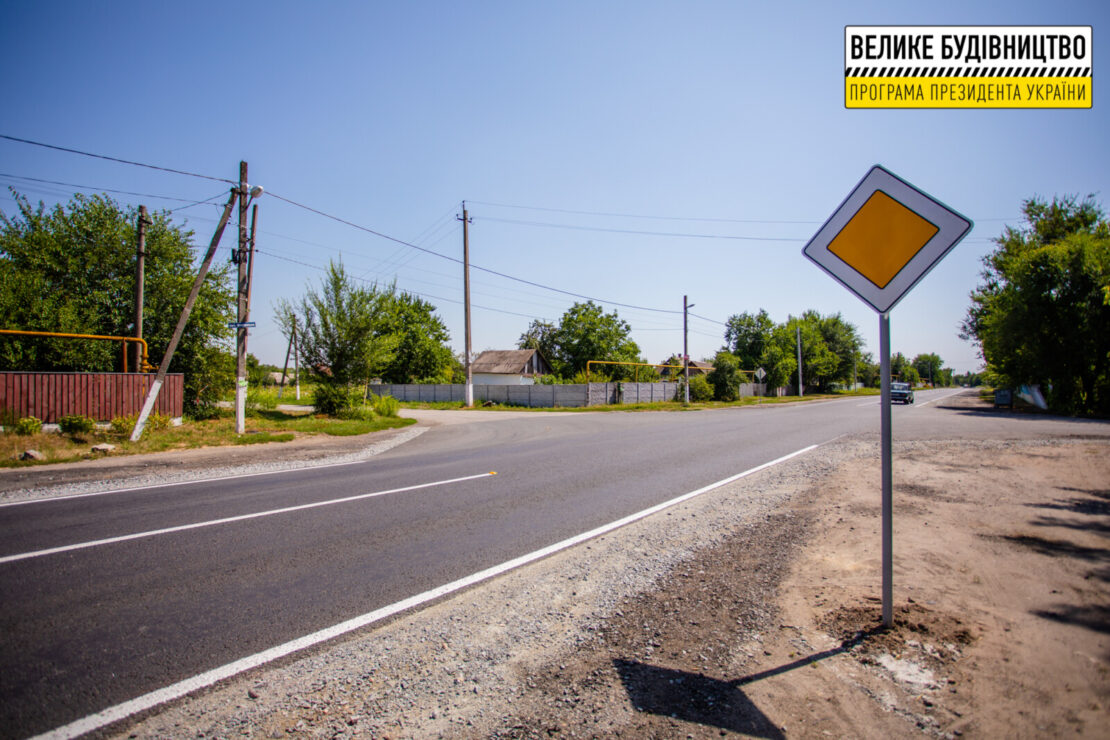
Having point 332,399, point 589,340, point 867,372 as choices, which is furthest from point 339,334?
point 867,372

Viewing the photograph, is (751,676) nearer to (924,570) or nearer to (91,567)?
(924,570)

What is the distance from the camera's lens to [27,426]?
12008 millimetres

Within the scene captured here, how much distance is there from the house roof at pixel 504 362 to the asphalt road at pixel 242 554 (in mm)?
49778

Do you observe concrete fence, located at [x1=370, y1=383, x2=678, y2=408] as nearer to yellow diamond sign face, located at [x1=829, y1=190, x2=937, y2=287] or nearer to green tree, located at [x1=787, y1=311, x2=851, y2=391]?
green tree, located at [x1=787, y1=311, x2=851, y2=391]

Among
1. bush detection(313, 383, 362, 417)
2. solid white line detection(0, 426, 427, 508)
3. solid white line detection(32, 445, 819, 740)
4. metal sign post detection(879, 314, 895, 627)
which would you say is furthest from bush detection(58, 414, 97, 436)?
metal sign post detection(879, 314, 895, 627)

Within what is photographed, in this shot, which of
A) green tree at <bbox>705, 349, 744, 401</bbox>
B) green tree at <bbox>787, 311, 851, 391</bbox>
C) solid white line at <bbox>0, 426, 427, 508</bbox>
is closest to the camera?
solid white line at <bbox>0, 426, 427, 508</bbox>

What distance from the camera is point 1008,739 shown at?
2119 millimetres

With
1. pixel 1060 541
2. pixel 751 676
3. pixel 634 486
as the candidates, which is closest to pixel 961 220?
pixel 751 676

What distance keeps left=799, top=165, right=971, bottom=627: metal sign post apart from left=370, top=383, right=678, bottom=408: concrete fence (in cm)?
3194

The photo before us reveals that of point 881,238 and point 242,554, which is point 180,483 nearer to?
point 242,554

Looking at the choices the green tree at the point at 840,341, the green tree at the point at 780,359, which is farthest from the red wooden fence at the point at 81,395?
the green tree at the point at 840,341

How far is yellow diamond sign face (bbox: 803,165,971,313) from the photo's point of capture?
9.80 ft

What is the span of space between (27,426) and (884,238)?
55.9 feet

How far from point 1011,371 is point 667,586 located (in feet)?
106
